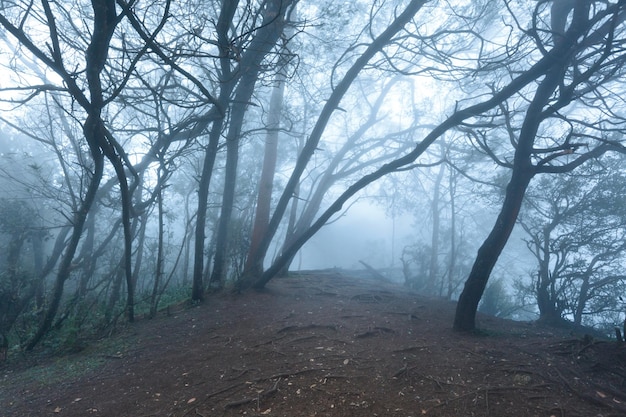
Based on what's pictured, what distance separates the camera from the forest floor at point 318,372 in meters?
3.26

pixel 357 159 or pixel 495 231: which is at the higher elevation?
pixel 357 159

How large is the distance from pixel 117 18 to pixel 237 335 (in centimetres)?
410

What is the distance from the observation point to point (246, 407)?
10.5 ft

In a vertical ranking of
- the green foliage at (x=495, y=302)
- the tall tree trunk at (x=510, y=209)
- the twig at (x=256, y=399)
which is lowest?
the twig at (x=256, y=399)

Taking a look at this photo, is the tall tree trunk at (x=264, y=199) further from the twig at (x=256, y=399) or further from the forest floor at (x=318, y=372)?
the twig at (x=256, y=399)

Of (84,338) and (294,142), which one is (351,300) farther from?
(294,142)

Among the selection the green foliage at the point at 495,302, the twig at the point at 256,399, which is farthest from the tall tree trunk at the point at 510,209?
the green foliage at the point at 495,302

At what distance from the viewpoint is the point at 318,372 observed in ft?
12.5

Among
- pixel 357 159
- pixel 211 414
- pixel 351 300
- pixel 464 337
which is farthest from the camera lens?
pixel 357 159

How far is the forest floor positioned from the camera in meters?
3.26

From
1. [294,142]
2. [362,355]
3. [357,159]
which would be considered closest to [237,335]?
[362,355]

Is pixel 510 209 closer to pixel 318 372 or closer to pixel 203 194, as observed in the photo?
pixel 318 372

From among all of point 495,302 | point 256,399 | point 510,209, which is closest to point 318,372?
point 256,399

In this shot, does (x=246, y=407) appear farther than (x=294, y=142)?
No
